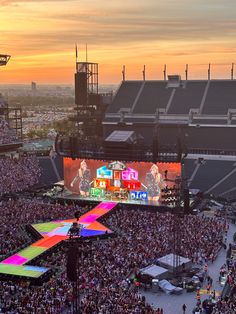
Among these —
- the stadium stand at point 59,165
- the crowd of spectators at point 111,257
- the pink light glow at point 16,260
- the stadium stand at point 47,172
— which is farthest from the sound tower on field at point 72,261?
the stadium stand at point 59,165

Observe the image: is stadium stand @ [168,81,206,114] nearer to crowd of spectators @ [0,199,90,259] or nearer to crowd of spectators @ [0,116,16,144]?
crowd of spectators @ [0,116,16,144]

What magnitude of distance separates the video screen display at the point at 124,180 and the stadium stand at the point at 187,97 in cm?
1704

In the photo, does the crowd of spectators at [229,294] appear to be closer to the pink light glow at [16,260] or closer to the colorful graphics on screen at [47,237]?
the colorful graphics on screen at [47,237]

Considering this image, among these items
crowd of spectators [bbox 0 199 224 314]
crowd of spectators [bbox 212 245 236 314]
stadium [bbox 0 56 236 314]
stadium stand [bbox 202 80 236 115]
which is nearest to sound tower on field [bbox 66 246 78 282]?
stadium [bbox 0 56 236 314]

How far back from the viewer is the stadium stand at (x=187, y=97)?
59.7 meters

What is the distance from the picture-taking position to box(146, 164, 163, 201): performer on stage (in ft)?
143

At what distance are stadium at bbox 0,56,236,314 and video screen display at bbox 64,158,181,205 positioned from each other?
9cm

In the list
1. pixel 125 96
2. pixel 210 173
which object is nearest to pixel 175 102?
pixel 125 96

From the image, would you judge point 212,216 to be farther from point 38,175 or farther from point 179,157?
point 38,175

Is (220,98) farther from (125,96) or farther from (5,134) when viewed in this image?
(5,134)

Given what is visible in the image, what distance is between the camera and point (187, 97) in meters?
61.1

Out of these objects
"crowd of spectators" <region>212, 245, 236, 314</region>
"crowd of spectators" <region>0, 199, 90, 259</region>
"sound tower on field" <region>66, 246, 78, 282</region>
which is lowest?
"crowd of spectators" <region>212, 245, 236, 314</region>

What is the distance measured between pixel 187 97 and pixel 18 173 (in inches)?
915

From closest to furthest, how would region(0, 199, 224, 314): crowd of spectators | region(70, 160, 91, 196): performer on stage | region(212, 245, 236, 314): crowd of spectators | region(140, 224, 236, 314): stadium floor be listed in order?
region(212, 245, 236, 314): crowd of spectators → region(0, 199, 224, 314): crowd of spectators → region(140, 224, 236, 314): stadium floor → region(70, 160, 91, 196): performer on stage
